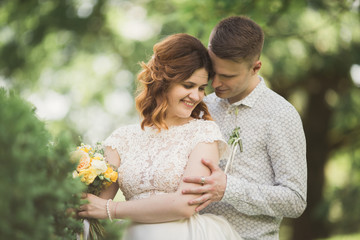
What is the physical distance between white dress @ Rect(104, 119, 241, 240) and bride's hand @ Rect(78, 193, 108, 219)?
0.21 metres

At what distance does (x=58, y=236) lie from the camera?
203 centimetres

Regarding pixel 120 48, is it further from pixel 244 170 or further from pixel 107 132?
pixel 244 170

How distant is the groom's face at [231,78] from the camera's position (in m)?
3.34

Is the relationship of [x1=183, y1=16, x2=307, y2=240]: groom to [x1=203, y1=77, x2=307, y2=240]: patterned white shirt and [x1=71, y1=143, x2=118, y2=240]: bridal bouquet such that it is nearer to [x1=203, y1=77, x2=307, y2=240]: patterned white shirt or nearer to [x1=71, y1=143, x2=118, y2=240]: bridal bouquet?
[x1=203, y1=77, x2=307, y2=240]: patterned white shirt

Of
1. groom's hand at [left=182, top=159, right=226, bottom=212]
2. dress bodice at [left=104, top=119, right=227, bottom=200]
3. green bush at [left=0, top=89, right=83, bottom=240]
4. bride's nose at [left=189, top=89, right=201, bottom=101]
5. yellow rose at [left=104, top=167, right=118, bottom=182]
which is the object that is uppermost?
bride's nose at [left=189, top=89, right=201, bottom=101]

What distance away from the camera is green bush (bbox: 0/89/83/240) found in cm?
162

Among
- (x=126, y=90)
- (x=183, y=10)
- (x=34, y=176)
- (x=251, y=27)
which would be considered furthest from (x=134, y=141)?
(x=126, y=90)

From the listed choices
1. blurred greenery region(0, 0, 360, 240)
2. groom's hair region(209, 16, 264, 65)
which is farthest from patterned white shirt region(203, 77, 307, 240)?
blurred greenery region(0, 0, 360, 240)

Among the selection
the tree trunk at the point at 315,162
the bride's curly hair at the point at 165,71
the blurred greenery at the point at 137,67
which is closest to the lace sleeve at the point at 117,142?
the bride's curly hair at the point at 165,71

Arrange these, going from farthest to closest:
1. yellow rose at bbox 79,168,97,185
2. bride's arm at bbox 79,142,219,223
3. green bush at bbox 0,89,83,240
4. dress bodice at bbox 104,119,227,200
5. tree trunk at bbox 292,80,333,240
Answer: tree trunk at bbox 292,80,333,240, dress bodice at bbox 104,119,227,200, bride's arm at bbox 79,142,219,223, yellow rose at bbox 79,168,97,185, green bush at bbox 0,89,83,240

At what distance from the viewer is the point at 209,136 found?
3.08 metres

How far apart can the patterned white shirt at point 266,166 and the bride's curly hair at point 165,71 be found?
0.36m

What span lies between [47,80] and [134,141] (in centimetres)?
707

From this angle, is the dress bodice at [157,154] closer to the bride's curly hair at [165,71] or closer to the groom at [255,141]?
the bride's curly hair at [165,71]
